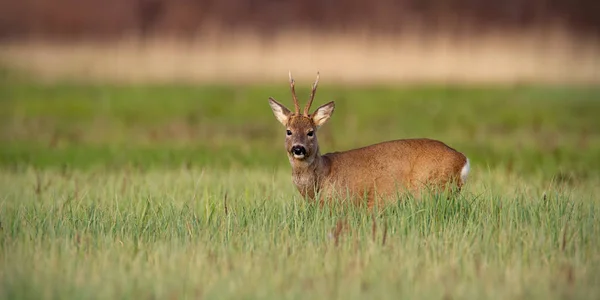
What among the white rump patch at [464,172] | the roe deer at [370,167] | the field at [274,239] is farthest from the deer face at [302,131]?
the white rump patch at [464,172]

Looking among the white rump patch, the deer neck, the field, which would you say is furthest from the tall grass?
the white rump patch

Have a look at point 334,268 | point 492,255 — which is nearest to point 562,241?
point 492,255

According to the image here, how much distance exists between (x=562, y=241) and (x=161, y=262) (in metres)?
3.32

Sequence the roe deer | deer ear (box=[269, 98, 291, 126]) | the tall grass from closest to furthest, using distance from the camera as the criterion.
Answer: the tall grass
the roe deer
deer ear (box=[269, 98, 291, 126])

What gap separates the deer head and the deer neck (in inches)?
1.5

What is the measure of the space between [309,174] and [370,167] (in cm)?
67

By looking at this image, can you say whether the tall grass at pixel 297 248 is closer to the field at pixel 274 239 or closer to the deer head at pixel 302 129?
the field at pixel 274 239

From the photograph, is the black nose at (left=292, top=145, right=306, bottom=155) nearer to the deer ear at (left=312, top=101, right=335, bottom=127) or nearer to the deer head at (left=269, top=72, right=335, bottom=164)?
the deer head at (left=269, top=72, right=335, bottom=164)

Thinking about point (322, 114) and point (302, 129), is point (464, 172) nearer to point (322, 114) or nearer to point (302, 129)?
point (322, 114)

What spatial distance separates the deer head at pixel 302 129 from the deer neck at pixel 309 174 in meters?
0.04

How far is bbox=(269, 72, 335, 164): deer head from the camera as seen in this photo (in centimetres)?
998

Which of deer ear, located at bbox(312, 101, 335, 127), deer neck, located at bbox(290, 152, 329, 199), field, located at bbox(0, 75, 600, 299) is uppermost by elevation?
deer ear, located at bbox(312, 101, 335, 127)

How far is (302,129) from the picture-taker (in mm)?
10156

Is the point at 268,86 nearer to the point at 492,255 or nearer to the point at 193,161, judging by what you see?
the point at 193,161
